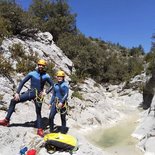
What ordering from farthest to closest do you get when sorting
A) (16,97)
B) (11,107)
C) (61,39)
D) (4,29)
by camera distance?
(61,39), (4,29), (11,107), (16,97)

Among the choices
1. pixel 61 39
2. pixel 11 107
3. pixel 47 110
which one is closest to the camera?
pixel 11 107

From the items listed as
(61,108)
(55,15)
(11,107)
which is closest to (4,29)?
(11,107)

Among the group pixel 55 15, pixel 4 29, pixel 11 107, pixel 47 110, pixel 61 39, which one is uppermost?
pixel 55 15

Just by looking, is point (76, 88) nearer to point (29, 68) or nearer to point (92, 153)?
point (29, 68)

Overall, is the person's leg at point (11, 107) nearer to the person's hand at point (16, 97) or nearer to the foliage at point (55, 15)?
the person's hand at point (16, 97)

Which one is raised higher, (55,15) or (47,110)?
(55,15)

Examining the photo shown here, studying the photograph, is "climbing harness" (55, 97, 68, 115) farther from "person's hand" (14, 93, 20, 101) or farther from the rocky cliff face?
"person's hand" (14, 93, 20, 101)

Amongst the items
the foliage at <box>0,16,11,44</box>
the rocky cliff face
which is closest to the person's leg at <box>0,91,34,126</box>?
the rocky cliff face

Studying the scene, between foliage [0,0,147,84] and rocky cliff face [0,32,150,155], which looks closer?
rocky cliff face [0,32,150,155]

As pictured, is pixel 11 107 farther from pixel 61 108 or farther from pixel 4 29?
pixel 4 29

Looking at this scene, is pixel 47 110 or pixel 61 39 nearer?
pixel 47 110

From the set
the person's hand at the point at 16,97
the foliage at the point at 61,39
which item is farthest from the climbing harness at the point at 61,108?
the foliage at the point at 61,39

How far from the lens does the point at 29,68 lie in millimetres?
18594

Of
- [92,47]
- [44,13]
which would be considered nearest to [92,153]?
[92,47]
